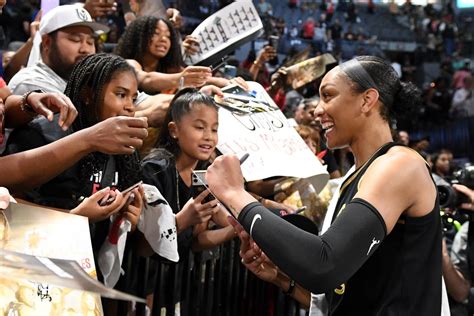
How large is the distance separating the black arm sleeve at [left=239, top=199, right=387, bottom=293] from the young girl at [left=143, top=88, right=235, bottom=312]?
3.22 feet

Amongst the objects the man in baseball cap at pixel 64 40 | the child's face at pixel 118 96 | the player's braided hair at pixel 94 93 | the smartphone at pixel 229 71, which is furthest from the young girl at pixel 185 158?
the smartphone at pixel 229 71

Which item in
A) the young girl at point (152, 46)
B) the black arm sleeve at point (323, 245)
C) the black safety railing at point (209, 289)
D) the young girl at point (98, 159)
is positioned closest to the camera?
the black arm sleeve at point (323, 245)

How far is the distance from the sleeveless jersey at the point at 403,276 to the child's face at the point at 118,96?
1.04 metres

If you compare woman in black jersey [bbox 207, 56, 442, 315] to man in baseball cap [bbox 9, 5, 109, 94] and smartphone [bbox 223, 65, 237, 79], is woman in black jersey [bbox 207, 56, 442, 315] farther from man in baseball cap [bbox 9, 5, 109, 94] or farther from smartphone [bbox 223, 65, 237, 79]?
smartphone [bbox 223, 65, 237, 79]

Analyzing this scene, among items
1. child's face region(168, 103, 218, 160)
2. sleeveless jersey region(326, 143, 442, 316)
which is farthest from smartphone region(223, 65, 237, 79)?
sleeveless jersey region(326, 143, 442, 316)

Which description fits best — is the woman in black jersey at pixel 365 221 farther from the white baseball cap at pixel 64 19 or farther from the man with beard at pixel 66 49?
the white baseball cap at pixel 64 19

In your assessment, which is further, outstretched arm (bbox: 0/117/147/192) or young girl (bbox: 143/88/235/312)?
young girl (bbox: 143/88/235/312)

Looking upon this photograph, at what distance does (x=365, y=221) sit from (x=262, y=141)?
5.09 ft

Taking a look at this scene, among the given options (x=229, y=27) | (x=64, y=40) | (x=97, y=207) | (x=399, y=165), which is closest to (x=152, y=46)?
(x=229, y=27)

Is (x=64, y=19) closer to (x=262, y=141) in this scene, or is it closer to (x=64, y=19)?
(x=64, y=19)

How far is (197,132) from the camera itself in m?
3.23

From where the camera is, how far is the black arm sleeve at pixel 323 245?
76.0 inches

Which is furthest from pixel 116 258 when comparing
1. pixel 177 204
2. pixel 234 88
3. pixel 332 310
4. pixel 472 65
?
pixel 472 65

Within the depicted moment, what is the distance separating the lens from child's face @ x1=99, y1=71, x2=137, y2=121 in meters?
2.69
